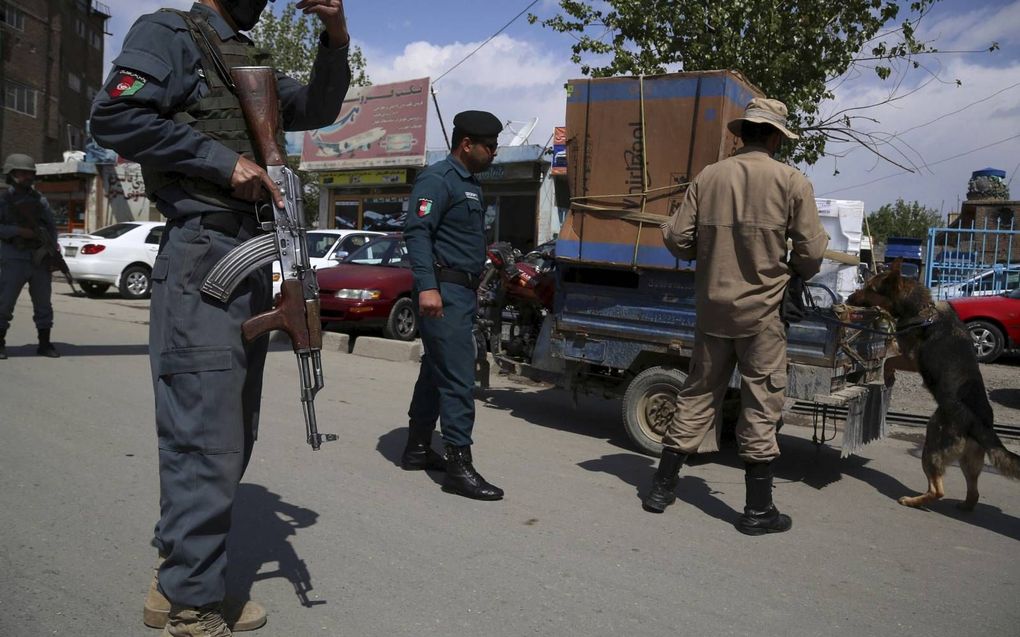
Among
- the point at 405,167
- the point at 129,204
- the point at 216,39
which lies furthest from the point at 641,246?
the point at 129,204

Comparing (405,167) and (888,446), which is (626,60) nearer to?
(888,446)

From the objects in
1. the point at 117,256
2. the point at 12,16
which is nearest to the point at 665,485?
the point at 117,256

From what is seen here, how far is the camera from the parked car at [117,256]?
15727 mm

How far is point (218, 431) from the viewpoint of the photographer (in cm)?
247

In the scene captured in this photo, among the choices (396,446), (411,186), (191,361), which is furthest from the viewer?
(411,186)

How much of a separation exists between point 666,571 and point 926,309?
103 inches

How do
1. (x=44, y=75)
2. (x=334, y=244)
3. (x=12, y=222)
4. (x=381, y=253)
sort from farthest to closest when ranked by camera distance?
(x=44, y=75)
(x=334, y=244)
(x=381, y=253)
(x=12, y=222)

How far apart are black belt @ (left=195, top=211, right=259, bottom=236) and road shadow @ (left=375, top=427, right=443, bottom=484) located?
2.38 meters

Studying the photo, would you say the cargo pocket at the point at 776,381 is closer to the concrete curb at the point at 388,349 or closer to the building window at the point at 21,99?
the concrete curb at the point at 388,349

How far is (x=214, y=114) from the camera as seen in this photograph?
8.27 feet

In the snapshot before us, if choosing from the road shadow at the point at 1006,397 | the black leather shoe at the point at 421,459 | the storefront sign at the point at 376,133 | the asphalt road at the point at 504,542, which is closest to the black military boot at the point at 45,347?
the asphalt road at the point at 504,542

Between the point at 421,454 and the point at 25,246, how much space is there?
5588 mm

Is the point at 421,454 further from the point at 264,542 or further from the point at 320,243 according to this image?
the point at 320,243

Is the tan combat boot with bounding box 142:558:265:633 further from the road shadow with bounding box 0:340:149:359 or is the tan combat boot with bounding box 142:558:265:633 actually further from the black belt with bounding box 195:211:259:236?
the road shadow with bounding box 0:340:149:359
